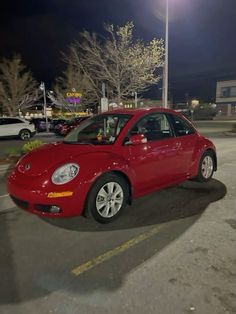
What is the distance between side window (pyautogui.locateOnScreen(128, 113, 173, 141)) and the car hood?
2.83 ft

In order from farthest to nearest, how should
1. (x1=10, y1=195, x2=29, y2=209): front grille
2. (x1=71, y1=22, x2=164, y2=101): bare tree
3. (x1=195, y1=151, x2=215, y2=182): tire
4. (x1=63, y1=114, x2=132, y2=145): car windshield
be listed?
1. (x1=71, y1=22, x2=164, y2=101): bare tree
2. (x1=195, y1=151, x2=215, y2=182): tire
3. (x1=63, y1=114, x2=132, y2=145): car windshield
4. (x1=10, y1=195, x2=29, y2=209): front grille

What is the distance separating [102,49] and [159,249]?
19027 millimetres

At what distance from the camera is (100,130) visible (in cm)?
543

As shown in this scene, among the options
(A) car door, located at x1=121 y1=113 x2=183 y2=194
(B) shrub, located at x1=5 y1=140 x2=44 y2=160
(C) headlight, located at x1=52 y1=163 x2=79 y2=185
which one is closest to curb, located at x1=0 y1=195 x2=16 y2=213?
(C) headlight, located at x1=52 y1=163 x2=79 y2=185

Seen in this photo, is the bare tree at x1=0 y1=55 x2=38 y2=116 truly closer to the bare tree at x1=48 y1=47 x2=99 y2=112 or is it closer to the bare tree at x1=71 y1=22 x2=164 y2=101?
the bare tree at x1=48 y1=47 x2=99 y2=112

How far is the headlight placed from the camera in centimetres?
410

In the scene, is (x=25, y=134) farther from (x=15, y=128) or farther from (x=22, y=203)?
(x=22, y=203)

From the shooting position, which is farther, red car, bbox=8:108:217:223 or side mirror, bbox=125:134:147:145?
side mirror, bbox=125:134:147:145

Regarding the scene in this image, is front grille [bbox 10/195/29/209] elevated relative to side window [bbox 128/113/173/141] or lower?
lower

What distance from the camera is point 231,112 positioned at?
66625 millimetres

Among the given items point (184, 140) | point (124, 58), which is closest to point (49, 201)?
point (184, 140)

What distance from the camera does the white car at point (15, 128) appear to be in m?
20.2

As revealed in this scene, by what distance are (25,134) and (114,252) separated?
60.8 ft

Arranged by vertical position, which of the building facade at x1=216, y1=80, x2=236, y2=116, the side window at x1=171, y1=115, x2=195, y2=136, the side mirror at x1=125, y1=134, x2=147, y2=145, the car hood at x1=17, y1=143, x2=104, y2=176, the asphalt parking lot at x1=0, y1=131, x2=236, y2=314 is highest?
the building facade at x1=216, y1=80, x2=236, y2=116
